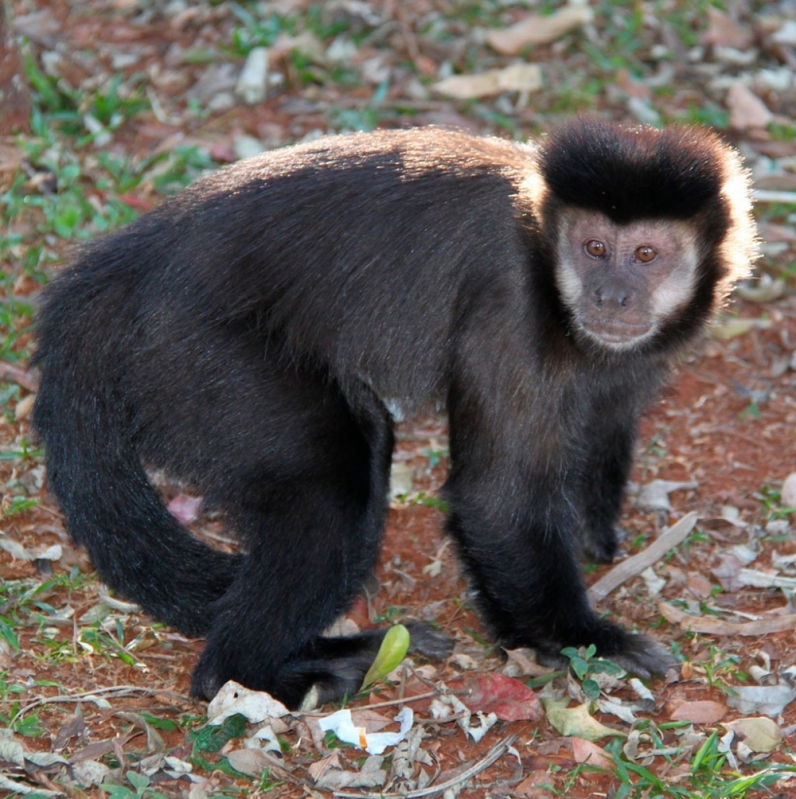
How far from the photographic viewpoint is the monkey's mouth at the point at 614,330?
416 centimetres

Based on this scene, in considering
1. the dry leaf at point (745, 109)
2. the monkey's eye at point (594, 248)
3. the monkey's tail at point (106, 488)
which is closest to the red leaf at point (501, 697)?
the monkey's tail at point (106, 488)

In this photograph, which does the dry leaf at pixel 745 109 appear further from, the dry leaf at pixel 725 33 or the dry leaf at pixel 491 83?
the dry leaf at pixel 491 83

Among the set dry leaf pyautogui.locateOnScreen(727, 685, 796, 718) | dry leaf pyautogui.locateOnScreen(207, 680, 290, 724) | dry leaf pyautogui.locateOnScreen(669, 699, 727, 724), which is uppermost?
dry leaf pyautogui.locateOnScreen(727, 685, 796, 718)

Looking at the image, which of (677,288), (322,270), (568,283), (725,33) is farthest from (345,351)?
(725,33)

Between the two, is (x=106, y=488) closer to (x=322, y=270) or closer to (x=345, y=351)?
(x=345, y=351)

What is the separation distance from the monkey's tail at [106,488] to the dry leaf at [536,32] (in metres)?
4.29

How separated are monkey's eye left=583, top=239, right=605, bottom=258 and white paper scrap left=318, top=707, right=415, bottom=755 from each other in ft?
5.40

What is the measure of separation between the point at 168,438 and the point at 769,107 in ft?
16.2

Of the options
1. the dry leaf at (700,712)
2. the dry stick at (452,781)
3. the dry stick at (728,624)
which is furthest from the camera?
the dry stick at (728,624)

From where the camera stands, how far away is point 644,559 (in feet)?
16.3

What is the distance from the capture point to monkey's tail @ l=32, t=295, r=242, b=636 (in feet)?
13.9

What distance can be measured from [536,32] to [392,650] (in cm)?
483

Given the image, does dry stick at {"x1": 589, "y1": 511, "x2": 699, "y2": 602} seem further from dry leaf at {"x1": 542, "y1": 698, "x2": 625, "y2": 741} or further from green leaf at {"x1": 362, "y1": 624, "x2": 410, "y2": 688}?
green leaf at {"x1": 362, "y1": 624, "x2": 410, "y2": 688}

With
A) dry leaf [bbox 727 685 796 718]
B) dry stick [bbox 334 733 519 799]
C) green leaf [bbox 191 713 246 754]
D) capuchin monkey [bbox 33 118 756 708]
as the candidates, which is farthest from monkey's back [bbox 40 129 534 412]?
dry leaf [bbox 727 685 796 718]
